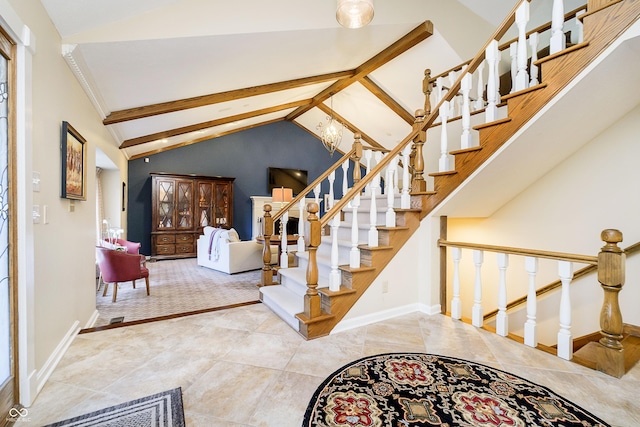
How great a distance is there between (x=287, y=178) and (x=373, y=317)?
20.9 feet

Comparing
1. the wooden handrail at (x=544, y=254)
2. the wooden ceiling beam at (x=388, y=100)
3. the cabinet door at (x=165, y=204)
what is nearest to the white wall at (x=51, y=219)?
the wooden handrail at (x=544, y=254)

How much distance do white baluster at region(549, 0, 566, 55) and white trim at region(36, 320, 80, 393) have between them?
403 cm

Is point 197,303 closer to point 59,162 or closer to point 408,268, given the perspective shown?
point 59,162

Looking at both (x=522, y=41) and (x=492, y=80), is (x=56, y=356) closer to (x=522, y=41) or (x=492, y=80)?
(x=492, y=80)

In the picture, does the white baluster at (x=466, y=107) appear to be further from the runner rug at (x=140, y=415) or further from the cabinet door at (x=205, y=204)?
the cabinet door at (x=205, y=204)

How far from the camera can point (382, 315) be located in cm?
274

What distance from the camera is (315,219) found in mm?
2361

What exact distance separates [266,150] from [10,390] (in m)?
7.42

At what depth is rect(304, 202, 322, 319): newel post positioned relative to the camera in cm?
235

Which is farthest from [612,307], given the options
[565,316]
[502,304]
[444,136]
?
[444,136]

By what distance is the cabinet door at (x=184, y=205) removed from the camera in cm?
674

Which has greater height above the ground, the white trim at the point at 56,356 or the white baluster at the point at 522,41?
the white baluster at the point at 522,41

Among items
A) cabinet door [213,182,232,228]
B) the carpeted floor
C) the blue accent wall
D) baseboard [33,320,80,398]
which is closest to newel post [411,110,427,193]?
the carpeted floor

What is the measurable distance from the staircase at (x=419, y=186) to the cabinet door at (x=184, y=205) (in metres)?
4.43
